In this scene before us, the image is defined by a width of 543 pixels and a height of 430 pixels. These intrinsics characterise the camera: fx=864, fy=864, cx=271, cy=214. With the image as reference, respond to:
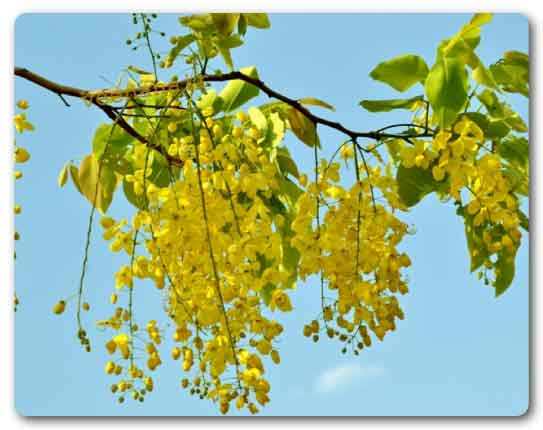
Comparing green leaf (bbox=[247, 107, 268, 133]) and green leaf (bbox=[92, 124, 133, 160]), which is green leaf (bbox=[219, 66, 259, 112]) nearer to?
green leaf (bbox=[247, 107, 268, 133])

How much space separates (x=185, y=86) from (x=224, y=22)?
0.50ft

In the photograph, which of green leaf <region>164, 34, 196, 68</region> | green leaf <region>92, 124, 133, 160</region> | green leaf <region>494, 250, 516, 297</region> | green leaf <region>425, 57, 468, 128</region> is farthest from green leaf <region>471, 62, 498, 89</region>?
green leaf <region>92, 124, 133, 160</region>

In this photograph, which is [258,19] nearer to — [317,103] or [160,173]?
[317,103]

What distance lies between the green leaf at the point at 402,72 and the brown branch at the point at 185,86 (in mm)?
97

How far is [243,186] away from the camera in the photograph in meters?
1.38

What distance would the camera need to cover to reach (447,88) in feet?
4.66

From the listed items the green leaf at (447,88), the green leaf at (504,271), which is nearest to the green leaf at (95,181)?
the green leaf at (447,88)

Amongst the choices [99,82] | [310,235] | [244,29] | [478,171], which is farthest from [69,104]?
[478,171]

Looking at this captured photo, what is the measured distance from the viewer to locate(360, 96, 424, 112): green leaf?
1542 millimetres

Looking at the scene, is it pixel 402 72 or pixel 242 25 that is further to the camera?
pixel 242 25

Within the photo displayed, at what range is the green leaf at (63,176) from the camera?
64.6 inches

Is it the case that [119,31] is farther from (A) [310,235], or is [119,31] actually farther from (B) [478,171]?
(B) [478,171]

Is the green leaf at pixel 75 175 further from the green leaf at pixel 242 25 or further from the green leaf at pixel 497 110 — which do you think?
the green leaf at pixel 497 110

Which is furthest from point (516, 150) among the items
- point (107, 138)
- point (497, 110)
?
point (107, 138)
